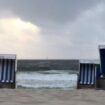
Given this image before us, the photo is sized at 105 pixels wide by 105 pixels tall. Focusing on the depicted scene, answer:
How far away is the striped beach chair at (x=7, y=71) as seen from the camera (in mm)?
18547

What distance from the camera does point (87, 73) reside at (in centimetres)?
1930

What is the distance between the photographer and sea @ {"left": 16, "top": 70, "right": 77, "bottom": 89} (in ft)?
59.8

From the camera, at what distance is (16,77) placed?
18250 millimetres

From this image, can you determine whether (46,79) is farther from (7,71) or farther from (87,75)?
(87,75)

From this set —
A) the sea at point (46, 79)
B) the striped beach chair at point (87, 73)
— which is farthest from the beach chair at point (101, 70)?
the sea at point (46, 79)

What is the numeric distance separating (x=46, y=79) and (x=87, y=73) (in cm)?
225

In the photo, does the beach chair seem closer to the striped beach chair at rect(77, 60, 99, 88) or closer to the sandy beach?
the striped beach chair at rect(77, 60, 99, 88)

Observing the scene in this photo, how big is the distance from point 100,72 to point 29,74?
365cm

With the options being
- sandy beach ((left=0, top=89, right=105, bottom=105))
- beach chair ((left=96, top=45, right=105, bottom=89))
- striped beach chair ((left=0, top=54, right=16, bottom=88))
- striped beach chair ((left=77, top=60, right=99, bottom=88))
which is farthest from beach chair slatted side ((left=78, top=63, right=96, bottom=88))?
sandy beach ((left=0, top=89, right=105, bottom=105))

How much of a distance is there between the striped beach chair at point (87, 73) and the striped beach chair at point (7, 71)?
3.28 m

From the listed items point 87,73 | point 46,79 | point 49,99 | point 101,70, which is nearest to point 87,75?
point 87,73

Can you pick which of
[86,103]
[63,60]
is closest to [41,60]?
[63,60]

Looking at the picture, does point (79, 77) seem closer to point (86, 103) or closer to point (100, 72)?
point (100, 72)

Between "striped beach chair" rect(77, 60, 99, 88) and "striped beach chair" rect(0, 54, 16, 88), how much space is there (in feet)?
10.8
